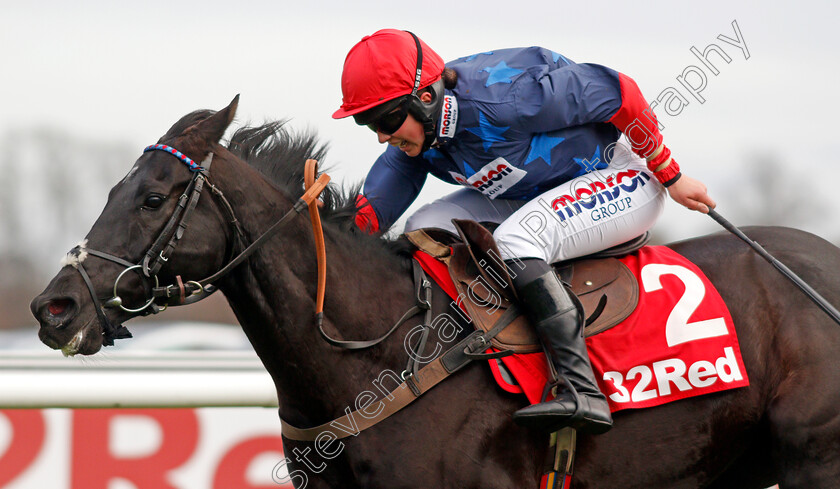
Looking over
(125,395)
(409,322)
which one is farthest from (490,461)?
(125,395)

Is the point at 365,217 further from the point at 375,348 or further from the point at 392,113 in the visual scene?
the point at 375,348

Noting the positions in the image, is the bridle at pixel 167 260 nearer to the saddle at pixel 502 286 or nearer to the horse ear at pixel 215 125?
the horse ear at pixel 215 125

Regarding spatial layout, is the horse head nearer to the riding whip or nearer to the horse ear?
the horse ear

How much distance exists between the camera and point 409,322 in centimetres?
281

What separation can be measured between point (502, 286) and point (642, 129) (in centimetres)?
76

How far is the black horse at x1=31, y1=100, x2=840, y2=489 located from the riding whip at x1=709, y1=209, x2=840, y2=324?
5cm

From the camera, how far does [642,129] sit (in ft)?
9.84

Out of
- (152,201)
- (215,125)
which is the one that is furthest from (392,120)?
(152,201)

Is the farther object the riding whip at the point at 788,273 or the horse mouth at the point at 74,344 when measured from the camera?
the riding whip at the point at 788,273

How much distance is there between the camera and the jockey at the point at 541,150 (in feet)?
8.90

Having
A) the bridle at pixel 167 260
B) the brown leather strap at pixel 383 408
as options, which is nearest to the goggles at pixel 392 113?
the bridle at pixel 167 260

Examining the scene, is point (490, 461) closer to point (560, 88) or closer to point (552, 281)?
point (552, 281)

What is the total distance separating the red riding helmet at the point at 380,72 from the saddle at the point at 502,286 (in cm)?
49

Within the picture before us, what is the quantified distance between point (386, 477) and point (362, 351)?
0.40 metres
